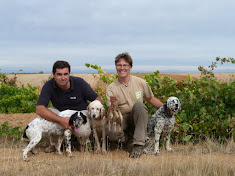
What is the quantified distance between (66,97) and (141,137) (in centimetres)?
178

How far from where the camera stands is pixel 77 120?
→ 200 inches

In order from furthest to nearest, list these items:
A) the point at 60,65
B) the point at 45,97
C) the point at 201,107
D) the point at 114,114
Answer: the point at 201,107
the point at 45,97
the point at 60,65
the point at 114,114

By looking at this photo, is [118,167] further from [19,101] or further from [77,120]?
[19,101]

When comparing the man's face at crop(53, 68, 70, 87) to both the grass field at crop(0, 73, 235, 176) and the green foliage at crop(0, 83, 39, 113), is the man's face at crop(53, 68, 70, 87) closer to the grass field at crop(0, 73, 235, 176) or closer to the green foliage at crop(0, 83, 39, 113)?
the grass field at crop(0, 73, 235, 176)

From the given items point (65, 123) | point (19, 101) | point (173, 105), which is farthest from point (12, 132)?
point (173, 105)

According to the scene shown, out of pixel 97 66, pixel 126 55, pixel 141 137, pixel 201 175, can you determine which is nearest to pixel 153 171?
pixel 201 175

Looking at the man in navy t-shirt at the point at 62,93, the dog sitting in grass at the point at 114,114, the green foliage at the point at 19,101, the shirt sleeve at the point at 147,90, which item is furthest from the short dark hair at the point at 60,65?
the green foliage at the point at 19,101

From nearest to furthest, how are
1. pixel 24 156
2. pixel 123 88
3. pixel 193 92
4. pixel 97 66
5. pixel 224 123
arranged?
pixel 24 156 → pixel 123 88 → pixel 224 123 → pixel 193 92 → pixel 97 66

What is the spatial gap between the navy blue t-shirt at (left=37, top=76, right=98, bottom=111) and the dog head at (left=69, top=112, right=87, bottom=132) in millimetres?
606

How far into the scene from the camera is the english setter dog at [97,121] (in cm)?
507

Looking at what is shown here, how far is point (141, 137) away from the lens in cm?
515

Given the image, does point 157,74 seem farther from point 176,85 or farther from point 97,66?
point 97,66

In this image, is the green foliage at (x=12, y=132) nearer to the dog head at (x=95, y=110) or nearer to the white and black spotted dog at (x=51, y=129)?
the white and black spotted dog at (x=51, y=129)

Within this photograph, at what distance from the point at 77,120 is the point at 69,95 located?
2.58 ft
